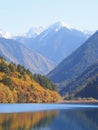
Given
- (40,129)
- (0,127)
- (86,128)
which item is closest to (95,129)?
(86,128)

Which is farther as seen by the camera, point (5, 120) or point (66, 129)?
point (5, 120)

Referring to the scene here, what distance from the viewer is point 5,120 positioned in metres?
116

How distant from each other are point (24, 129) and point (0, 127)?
503 centimetres

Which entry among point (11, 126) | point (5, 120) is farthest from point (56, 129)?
point (5, 120)

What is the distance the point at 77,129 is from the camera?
10600cm

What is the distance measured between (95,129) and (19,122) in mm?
19247

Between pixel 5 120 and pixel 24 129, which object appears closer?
pixel 24 129

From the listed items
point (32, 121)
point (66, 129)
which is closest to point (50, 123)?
point (32, 121)

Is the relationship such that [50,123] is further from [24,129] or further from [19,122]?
[24,129]

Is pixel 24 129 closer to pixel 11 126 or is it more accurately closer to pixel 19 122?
pixel 11 126

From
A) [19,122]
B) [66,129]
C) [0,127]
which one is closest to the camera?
[0,127]

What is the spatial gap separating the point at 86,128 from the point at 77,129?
402cm

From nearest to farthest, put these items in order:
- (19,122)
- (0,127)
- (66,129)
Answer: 1. (0,127)
2. (66,129)
3. (19,122)

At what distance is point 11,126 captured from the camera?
341 feet
